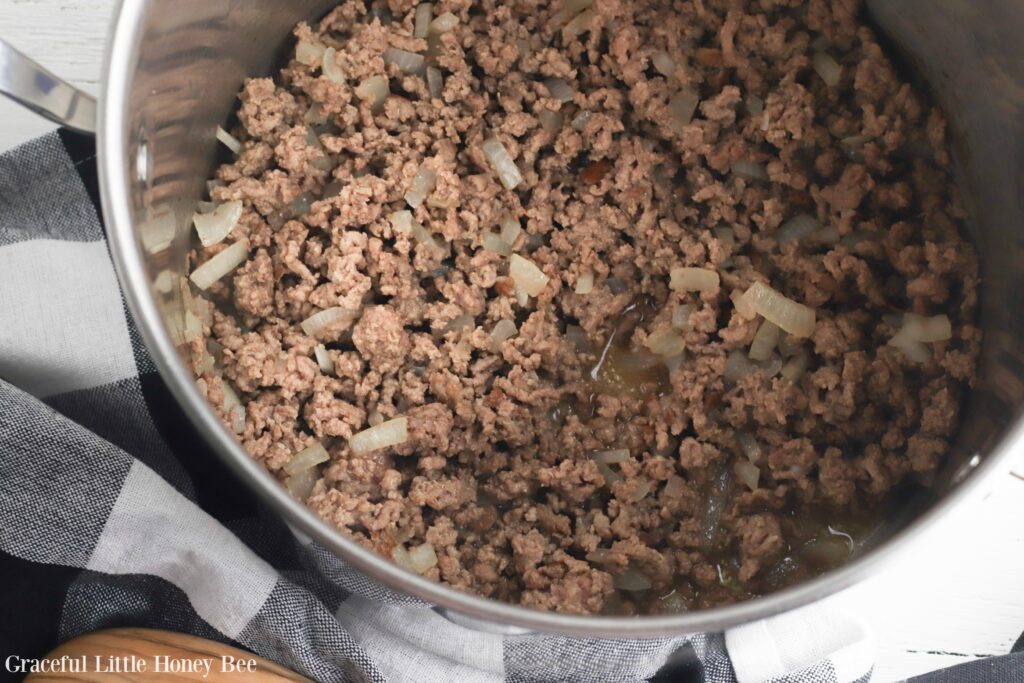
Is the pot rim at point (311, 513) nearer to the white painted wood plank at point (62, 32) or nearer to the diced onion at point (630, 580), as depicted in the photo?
the diced onion at point (630, 580)

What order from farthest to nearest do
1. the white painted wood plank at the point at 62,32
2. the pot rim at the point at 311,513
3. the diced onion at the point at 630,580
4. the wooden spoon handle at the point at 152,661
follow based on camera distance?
the white painted wood plank at the point at 62,32 < the diced onion at the point at 630,580 < the wooden spoon handle at the point at 152,661 < the pot rim at the point at 311,513

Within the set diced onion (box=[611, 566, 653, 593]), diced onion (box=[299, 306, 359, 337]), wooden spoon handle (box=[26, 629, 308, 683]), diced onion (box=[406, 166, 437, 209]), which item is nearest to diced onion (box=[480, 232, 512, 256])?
diced onion (box=[406, 166, 437, 209])

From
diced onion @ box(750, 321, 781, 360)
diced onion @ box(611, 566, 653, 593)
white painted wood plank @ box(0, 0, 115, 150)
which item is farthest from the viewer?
white painted wood plank @ box(0, 0, 115, 150)

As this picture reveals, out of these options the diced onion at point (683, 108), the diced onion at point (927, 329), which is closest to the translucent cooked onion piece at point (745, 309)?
the diced onion at point (927, 329)

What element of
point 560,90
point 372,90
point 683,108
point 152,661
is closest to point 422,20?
point 372,90

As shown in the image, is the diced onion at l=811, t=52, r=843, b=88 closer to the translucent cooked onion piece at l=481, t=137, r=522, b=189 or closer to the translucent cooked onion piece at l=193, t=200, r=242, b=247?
the translucent cooked onion piece at l=481, t=137, r=522, b=189

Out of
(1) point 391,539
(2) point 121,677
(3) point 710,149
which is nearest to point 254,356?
(1) point 391,539

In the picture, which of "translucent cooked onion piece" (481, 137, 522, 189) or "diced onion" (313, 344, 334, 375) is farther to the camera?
"translucent cooked onion piece" (481, 137, 522, 189)
